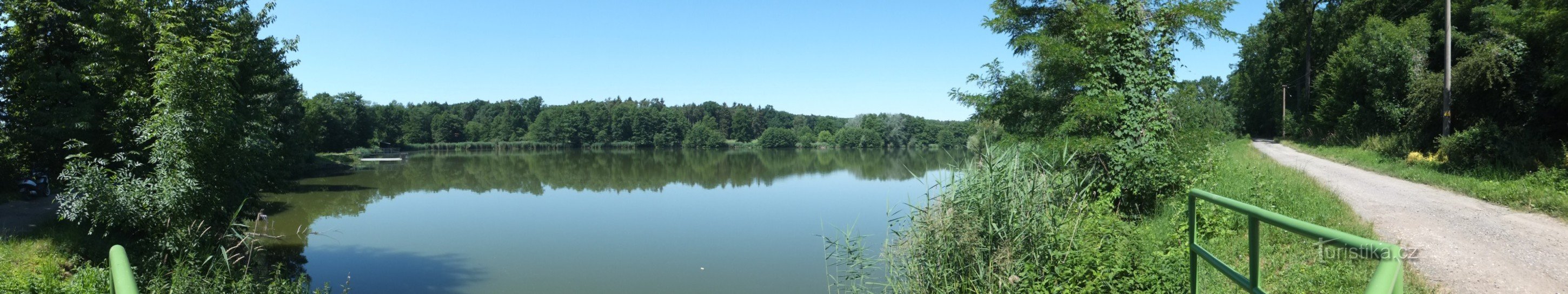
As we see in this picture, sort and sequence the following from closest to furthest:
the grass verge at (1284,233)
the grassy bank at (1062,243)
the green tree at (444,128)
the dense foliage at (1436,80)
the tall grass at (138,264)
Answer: the grass verge at (1284,233), the grassy bank at (1062,243), the tall grass at (138,264), the dense foliage at (1436,80), the green tree at (444,128)

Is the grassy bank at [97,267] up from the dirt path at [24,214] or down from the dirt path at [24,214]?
down

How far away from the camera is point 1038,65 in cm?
1245

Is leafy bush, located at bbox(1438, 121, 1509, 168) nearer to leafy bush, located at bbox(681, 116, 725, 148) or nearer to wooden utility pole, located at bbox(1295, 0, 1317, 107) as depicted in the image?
wooden utility pole, located at bbox(1295, 0, 1317, 107)

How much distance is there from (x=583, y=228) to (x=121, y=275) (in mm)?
15507

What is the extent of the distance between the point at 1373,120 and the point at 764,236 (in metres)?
17.8

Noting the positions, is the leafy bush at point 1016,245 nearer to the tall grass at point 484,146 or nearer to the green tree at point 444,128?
the tall grass at point 484,146

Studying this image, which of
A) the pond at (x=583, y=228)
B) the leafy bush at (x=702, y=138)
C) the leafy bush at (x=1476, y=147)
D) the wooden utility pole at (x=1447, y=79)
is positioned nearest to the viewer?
the pond at (x=583, y=228)

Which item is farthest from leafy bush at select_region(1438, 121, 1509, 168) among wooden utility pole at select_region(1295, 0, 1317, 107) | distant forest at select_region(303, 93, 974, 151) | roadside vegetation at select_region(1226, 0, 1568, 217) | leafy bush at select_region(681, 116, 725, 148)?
leafy bush at select_region(681, 116, 725, 148)

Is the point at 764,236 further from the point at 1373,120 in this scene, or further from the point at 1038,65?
the point at 1373,120

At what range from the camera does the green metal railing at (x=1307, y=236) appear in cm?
127

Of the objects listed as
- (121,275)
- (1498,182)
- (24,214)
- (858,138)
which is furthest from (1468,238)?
(858,138)

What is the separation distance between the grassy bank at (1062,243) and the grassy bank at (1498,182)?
1922 millimetres

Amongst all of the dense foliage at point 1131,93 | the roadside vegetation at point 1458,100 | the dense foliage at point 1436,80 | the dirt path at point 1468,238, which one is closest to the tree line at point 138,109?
the dense foliage at point 1131,93

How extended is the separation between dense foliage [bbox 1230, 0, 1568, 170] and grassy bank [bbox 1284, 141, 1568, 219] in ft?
1.49
